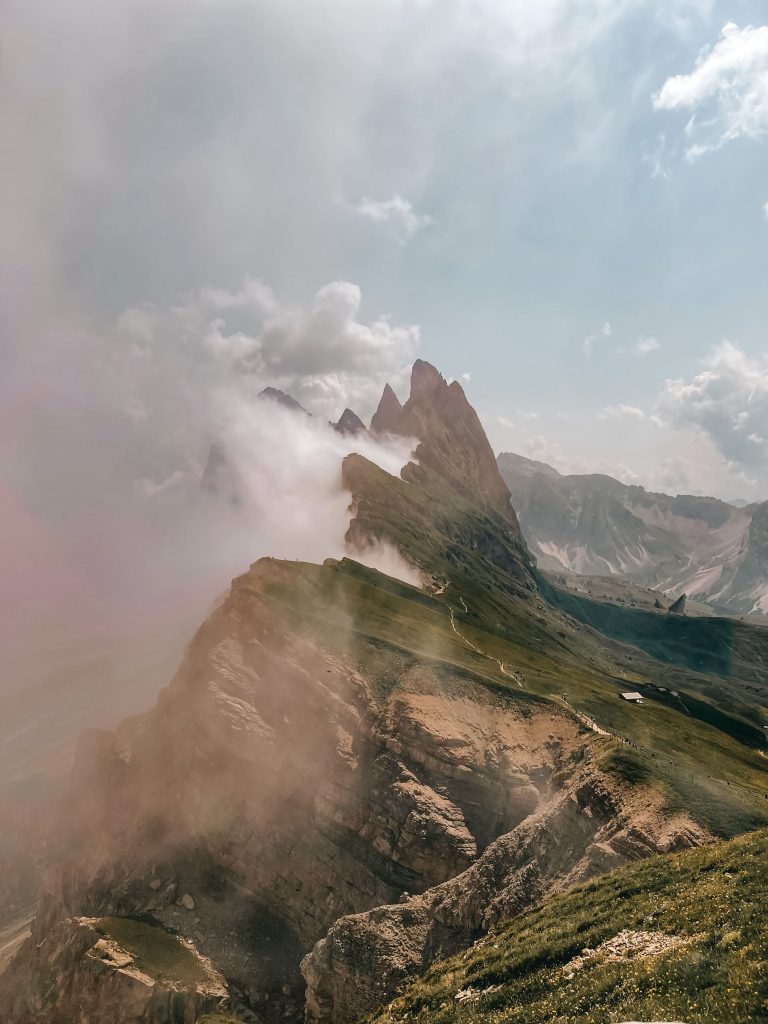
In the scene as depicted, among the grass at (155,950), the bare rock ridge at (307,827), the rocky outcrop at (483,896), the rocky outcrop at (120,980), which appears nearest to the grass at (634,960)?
the rocky outcrop at (483,896)

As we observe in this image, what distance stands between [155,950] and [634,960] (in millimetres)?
72136

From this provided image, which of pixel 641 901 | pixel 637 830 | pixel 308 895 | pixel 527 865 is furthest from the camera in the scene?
pixel 308 895

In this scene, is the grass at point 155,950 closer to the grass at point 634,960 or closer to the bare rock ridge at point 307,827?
the bare rock ridge at point 307,827

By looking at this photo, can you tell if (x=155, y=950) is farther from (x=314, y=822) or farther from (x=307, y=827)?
(x=314, y=822)

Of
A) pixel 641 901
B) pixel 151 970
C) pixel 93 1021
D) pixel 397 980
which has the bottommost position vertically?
pixel 93 1021

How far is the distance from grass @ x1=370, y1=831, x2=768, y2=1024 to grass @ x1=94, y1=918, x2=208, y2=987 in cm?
4250

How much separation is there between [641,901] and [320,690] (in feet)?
202

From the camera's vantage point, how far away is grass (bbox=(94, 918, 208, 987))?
6694 cm

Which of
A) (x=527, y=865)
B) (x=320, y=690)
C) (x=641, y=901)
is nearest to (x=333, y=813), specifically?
(x=320, y=690)

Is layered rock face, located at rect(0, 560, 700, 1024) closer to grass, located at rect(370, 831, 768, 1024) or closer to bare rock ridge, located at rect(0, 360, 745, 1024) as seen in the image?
bare rock ridge, located at rect(0, 360, 745, 1024)

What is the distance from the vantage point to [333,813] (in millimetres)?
80000

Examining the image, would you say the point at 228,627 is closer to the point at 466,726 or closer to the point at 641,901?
the point at 466,726

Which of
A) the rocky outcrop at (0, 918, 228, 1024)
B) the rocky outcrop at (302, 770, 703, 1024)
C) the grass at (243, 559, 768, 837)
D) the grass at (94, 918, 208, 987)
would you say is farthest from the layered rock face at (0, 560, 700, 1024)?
the grass at (243, 559, 768, 837)

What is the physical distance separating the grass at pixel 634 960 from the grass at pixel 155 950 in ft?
139
